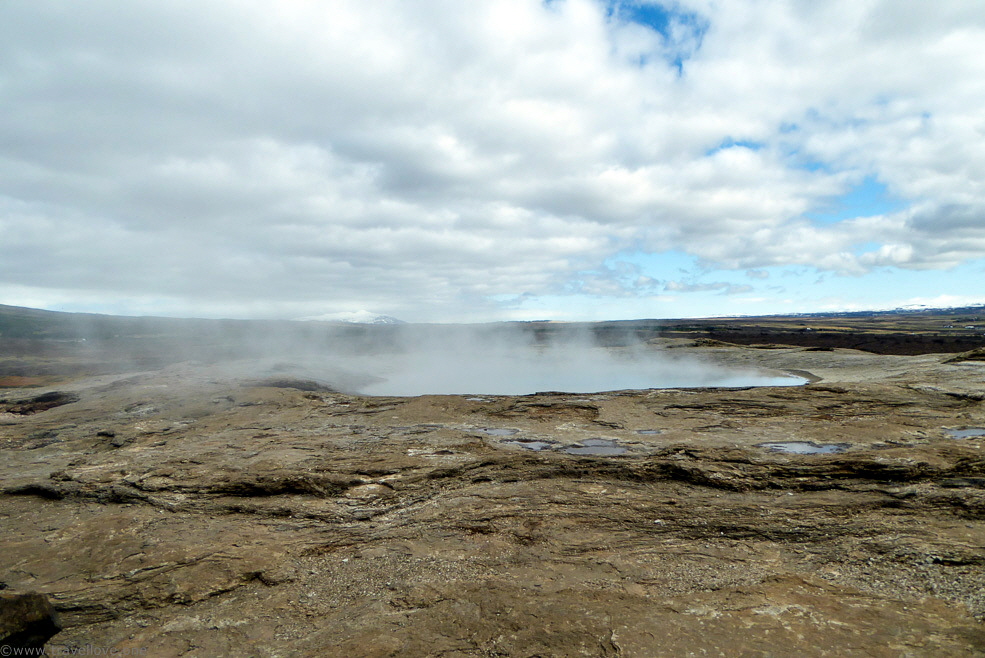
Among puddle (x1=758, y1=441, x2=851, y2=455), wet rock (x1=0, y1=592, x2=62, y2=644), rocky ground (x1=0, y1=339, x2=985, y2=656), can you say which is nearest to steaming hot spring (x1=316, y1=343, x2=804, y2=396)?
rocky ground (x1=0, y1=339, x2=985, y2=656)

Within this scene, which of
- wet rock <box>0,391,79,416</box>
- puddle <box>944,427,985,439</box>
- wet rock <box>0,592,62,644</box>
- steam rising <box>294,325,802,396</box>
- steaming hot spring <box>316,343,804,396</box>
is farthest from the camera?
steam rising <box>294,325,802,396</box>

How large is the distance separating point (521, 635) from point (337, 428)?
8176 mm

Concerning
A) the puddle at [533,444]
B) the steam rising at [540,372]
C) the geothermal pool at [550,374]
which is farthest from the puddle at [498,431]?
the steam rising at [540,372]

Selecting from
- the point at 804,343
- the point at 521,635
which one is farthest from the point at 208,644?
the point at 804,343

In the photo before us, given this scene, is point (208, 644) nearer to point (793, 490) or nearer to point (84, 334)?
point (793, 490)

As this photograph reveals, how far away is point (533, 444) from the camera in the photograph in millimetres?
9648

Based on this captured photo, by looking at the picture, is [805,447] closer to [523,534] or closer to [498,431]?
[523,534]

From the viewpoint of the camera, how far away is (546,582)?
5145 mm

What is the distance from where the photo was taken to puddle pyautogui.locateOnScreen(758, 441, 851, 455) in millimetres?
8289

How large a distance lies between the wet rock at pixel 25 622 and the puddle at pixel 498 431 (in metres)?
7.50

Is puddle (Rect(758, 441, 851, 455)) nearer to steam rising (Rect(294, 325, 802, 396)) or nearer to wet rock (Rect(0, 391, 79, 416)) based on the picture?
steam rising (Rect(294, 325, 802, 396))

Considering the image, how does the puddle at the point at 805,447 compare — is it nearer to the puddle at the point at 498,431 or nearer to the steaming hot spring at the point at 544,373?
the puddle at the point at 498,431

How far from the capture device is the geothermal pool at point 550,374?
855 inches

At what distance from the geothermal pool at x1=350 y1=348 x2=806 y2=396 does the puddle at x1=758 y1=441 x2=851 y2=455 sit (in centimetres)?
1054
